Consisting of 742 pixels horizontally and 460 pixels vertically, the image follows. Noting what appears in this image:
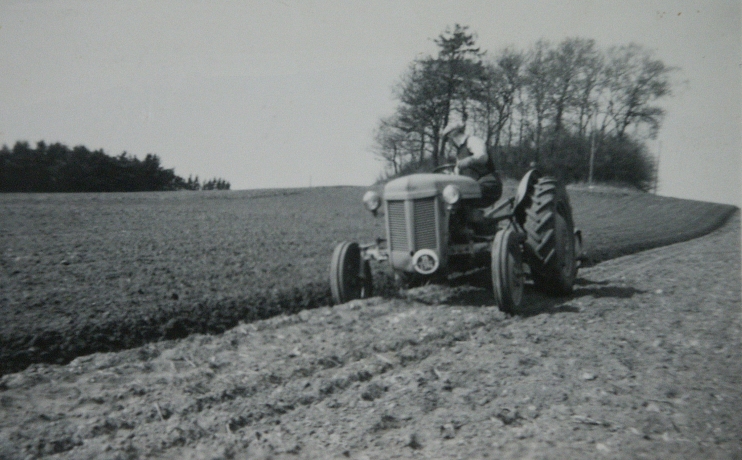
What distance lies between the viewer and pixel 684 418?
311 cm

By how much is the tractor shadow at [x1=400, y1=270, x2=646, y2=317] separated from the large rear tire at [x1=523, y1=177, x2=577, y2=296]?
198 millimetres

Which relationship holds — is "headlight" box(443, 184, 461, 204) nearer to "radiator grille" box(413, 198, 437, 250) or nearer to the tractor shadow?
"radiator grille" box(413, 198, 437, 250)

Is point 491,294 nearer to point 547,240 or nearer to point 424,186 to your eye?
point 547,240

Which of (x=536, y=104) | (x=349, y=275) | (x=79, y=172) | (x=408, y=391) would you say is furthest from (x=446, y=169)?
(x=79, y=172)

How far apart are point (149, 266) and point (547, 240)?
4.68 m

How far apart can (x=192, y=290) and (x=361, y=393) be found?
10.7 ft

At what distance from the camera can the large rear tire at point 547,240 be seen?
6375 mm

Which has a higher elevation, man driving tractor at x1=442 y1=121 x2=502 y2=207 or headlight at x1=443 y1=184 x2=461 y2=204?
man driving tractor at x1=442 y1=121 x2=502 y2=207

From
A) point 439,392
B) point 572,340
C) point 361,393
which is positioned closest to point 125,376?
point 361,393

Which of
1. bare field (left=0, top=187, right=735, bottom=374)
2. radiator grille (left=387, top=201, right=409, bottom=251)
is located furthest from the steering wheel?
bare field (left=0, top=187, right=735, bottom=374)

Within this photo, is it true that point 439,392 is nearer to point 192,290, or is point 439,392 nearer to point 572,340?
point 572,340

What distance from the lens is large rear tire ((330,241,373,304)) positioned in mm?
6295

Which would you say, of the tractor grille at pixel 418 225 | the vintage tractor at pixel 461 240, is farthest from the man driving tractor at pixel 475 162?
the tractor grille at pixel 418 225

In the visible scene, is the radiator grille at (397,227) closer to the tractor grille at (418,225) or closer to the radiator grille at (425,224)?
the tractor grille at (418,225)
